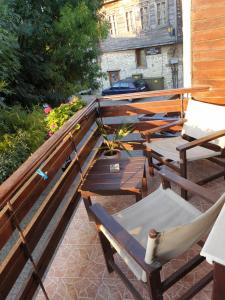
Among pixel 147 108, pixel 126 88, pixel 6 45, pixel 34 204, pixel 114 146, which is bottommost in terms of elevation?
pixel 126 88

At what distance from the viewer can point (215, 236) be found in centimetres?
82

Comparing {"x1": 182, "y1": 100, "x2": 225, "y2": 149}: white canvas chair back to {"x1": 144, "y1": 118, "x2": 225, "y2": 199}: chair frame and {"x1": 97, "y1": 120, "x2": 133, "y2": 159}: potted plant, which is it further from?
{"x1": 97, "y1": 120, "x2": 133, "y2": 159}: potted plant

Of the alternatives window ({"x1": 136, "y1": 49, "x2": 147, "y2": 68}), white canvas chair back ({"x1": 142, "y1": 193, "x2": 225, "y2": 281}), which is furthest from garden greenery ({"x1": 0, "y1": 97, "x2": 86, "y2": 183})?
window ({"x1": 136, "y1": 49, "x2": 147, "y2": 68})

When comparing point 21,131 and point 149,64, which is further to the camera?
point 149,64

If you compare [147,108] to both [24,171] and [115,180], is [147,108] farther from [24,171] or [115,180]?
[24,171]

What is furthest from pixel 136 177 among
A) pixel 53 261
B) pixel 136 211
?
pixel 53 261

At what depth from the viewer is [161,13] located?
38.0 ft

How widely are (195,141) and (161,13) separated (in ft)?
38.1

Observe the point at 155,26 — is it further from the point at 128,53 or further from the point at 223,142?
the point at 223,142

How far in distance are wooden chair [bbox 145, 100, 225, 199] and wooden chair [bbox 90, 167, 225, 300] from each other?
63 cm

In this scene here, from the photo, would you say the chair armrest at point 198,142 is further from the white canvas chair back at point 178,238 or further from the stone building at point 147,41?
the stone building at point 147,41

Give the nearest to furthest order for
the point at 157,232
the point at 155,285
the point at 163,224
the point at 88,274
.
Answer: the point at 157,232 → the point at 155,285 → the point at 163,224 → the point at 88,274

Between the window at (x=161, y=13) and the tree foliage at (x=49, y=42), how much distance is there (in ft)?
21.9

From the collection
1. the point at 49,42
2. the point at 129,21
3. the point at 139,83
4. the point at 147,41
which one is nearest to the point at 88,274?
the point at 49,42
